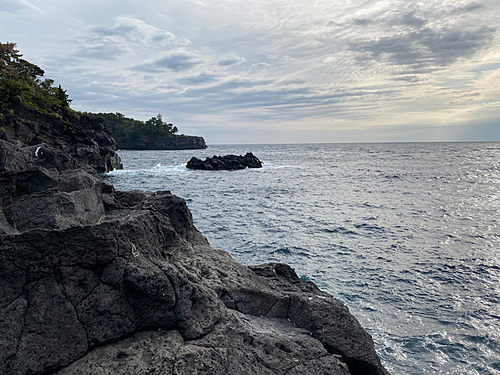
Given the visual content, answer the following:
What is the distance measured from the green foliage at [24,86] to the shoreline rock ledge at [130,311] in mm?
42531

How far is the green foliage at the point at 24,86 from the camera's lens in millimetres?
39891

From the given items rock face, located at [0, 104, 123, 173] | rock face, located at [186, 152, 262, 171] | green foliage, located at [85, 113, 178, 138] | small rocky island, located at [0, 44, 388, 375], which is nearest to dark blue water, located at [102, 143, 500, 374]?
small rocky island, located at [0, 44, 388, 375]

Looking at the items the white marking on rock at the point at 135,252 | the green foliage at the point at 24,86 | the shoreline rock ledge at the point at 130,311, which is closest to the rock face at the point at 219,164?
the green foliage at the point at 24,86

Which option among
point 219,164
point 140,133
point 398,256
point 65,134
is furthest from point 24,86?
point 140,133

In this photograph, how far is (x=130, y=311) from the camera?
4645mm

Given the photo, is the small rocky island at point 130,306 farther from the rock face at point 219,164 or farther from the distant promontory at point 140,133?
the distant promontory at point 140,133

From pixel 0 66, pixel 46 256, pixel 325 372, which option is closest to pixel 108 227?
pixel 46 256

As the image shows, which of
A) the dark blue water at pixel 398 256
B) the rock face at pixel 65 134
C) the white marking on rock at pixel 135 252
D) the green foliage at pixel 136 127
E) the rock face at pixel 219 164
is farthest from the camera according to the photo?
the green foliage at pixel 136 127

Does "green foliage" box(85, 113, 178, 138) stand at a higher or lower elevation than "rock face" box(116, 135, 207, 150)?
higher

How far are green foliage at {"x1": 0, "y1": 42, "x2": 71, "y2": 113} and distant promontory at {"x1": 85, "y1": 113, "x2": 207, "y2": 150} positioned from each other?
293 feet

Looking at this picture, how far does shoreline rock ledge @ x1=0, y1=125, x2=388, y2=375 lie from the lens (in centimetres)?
410

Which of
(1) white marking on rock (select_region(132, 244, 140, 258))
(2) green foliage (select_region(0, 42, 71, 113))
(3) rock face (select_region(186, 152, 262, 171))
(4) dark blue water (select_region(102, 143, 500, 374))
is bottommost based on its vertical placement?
(4) dark blue water (select_region(102, 143, 500, 374))

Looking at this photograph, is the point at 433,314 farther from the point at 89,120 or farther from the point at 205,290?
the point at 89,120

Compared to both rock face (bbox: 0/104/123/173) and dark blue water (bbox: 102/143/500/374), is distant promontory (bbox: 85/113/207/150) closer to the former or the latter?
rock face (bbox: 0/104/123/173)
